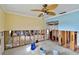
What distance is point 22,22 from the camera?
1.57 meters

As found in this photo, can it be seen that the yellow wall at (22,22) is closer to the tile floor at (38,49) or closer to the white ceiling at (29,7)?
the white ceiling at (29,7)

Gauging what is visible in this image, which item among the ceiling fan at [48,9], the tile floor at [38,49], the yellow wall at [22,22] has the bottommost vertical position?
the tile floor at [38,49]

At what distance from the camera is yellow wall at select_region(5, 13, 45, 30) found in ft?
5.10

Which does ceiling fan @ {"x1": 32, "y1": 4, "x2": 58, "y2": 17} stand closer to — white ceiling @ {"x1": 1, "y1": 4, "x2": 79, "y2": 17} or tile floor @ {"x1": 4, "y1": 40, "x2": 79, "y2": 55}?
white ceiling @ {"x1": 1, "y1": 4, "x2": 79, "y2": 17}

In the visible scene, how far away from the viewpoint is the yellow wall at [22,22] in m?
1.55

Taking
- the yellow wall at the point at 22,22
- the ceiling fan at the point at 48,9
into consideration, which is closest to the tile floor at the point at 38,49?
the yellow wall at the point at 22,22

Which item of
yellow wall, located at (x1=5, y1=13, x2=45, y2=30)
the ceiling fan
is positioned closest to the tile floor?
yellow wall, located at (x1=5, y1=13, x2=45, y2=30)

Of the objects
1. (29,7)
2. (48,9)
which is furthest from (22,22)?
(48,9)

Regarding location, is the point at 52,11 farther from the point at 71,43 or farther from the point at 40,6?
the point at 71,43

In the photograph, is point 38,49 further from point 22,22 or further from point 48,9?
point 48,9

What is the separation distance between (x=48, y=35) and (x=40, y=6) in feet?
1.07

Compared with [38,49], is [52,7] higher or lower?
higher

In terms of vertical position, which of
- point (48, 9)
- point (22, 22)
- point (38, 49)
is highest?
point (48, 9)

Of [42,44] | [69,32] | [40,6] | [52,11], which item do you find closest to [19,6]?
[40,6]
